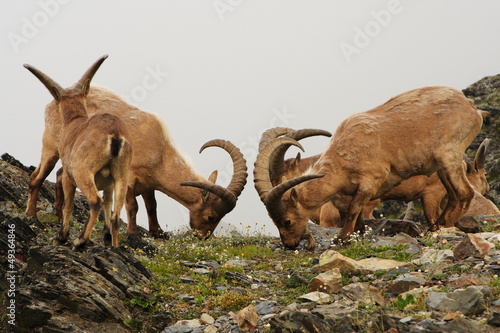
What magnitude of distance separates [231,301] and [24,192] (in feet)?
34.5

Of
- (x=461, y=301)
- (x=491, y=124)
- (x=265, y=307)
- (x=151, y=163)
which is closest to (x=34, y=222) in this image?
(x=151, y=163)

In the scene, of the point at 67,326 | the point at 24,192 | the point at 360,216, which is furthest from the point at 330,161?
the point at 24,192

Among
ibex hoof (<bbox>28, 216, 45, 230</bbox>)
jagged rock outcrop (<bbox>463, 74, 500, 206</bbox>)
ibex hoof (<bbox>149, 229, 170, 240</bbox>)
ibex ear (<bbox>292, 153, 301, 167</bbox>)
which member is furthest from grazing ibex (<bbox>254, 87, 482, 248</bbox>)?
jagged rock outcrop (<bbox>463, 74, 500, 206</bbox>)

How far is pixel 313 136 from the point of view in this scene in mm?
16406

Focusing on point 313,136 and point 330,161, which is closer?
point 330,161

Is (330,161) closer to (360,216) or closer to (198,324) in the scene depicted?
(360,216)

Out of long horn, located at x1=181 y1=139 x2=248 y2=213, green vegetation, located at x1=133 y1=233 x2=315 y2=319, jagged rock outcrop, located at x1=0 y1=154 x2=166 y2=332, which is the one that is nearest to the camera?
jagged rock outcrop, located at x1=0 y1=154 x2=166 y2=332

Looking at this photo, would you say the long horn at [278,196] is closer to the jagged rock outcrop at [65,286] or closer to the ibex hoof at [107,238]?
the ibex hoof at [107,238]

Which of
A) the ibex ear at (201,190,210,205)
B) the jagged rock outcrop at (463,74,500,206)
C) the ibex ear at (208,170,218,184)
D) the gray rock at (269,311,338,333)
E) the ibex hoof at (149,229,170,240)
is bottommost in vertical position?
the jagged rock outcrop at (463,74,500,206)

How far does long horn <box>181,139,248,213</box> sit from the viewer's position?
13531mm

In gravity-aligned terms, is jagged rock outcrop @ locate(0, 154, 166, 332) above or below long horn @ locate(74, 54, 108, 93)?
below

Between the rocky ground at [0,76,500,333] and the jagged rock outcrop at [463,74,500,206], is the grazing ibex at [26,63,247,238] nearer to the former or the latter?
the rocky ground at [0,76,500,333]

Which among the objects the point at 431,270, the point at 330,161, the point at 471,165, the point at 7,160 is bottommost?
the point at 471,165

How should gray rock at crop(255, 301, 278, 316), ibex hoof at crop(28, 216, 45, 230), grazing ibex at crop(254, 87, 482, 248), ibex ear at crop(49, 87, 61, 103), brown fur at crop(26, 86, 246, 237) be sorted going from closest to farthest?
gray rock at crop(255, 301, 278, 316), ibex ear at crop(49, 87, 61, 103), ibex hoof at crop(28, 216, 45, 230), grazing ibex at crop(254, 87, 482, 248), brown fur at crop(26, 86, 246, 237)
